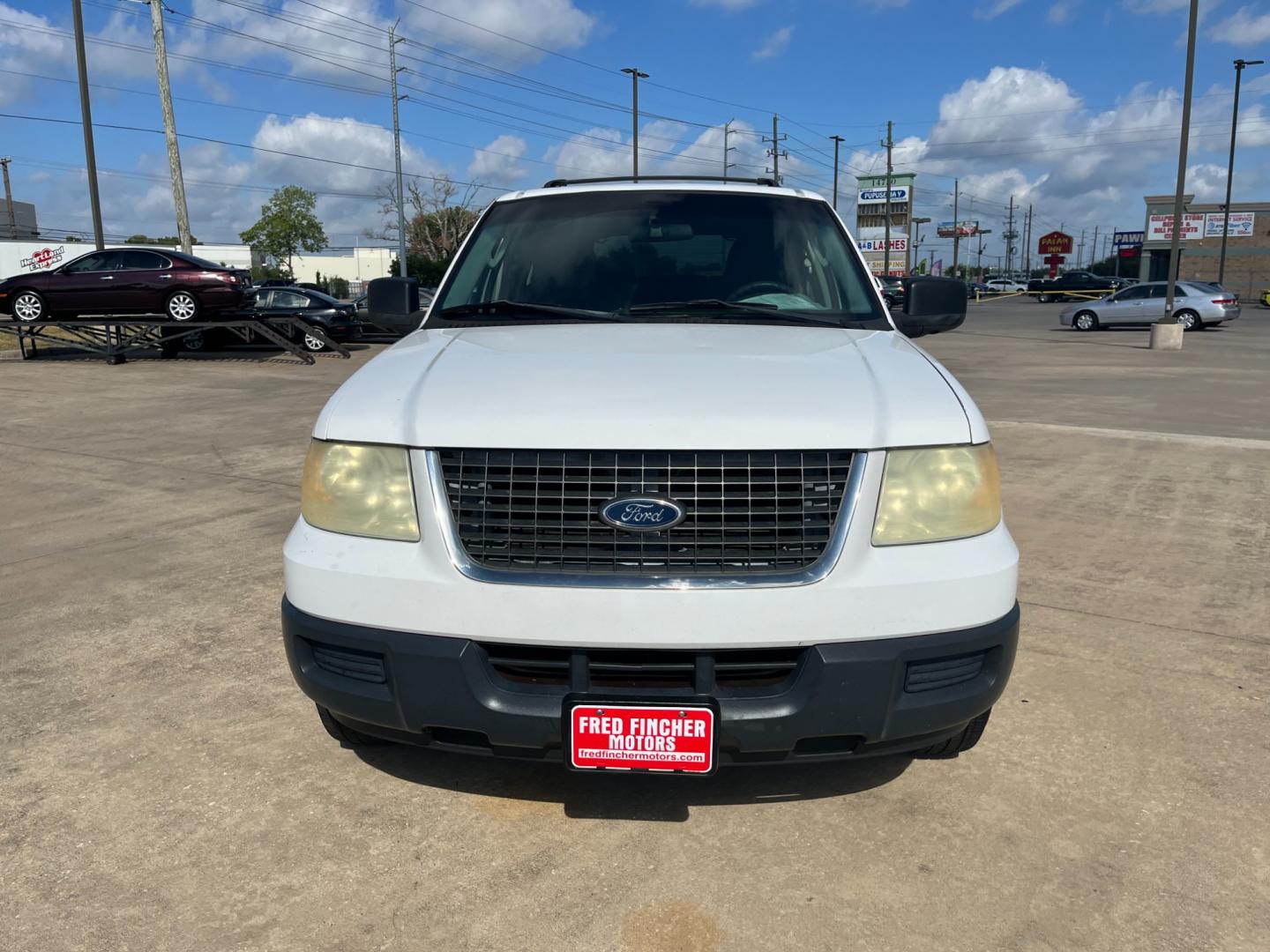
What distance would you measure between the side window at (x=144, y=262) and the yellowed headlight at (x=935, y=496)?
19585 mm

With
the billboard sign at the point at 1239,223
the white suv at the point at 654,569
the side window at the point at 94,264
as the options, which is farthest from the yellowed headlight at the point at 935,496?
the billboard sign at the point at 1239,223

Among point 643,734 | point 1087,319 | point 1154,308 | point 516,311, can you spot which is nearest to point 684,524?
point 643,734

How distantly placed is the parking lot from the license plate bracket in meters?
0.22

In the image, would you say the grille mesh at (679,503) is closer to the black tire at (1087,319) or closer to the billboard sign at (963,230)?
the black tire at (1087,319)

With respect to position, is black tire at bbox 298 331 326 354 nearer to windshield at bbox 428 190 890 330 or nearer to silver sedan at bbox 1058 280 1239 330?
windshield at bbox 428 190 890 330

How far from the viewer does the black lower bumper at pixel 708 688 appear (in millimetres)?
2244

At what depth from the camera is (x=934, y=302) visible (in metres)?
3.89

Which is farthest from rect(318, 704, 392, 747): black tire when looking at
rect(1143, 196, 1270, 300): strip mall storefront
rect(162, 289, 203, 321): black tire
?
rect(1143, 196, 1270, 300): strip mall storefront

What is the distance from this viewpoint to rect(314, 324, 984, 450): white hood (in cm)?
227

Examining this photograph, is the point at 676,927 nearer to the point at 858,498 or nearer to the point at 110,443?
the point at 858,498

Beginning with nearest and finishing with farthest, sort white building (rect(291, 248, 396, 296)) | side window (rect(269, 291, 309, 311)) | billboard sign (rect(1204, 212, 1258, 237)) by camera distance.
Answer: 1. side window (rect(269, 291, 309, 311))
2. billboard sign (rect(1204, 212, 1258, 237))
3. white building (rect(291, 248, 396, 296))

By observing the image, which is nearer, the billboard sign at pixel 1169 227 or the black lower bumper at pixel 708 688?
the black lower bumper at pixel 708 688

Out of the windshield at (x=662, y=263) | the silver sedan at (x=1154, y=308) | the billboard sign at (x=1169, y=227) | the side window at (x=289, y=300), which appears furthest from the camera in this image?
the billboard sign at (x=1169, y=227)

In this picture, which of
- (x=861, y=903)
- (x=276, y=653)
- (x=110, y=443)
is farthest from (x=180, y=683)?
(x=110, y=443)
